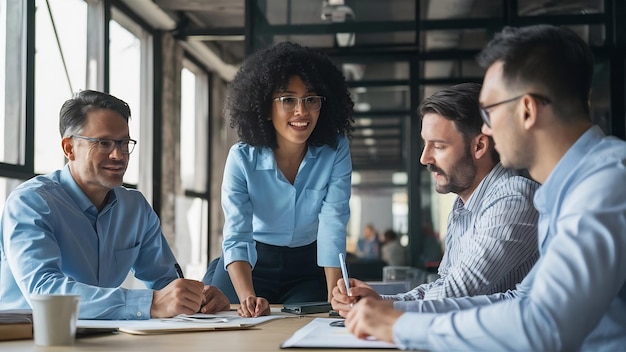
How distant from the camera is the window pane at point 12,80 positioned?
16.8 feet

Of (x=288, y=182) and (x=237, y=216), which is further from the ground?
(x=288, y=182)

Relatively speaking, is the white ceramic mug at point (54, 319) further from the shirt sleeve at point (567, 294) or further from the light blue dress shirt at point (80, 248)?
the shirt sleeve at point (567, 294)

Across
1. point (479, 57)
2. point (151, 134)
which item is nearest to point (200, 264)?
point (151, 134)

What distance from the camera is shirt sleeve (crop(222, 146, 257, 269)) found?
8.91 ft

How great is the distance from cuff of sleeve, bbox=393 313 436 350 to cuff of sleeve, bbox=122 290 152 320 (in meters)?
0.87

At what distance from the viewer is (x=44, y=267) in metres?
2.11

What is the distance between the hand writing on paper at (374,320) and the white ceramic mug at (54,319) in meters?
0.53

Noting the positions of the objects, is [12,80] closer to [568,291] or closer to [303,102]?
[303,102]

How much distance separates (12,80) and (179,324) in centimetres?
390

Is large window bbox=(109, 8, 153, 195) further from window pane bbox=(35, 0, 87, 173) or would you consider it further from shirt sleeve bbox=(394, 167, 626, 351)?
shirt sleeve bbox=(394, 167, 626, 351)

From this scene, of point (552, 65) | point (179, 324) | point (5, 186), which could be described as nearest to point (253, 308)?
point (179, 324)

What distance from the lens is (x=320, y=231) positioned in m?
2.85

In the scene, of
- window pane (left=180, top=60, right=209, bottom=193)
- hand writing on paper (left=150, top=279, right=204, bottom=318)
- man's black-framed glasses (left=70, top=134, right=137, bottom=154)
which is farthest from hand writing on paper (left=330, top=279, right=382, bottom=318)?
window pane (left=180, top=60, right=209, bottom=193)

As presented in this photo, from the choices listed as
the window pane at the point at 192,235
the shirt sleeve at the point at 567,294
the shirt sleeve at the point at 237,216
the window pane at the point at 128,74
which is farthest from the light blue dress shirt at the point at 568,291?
the window pane at the point at 192,235
